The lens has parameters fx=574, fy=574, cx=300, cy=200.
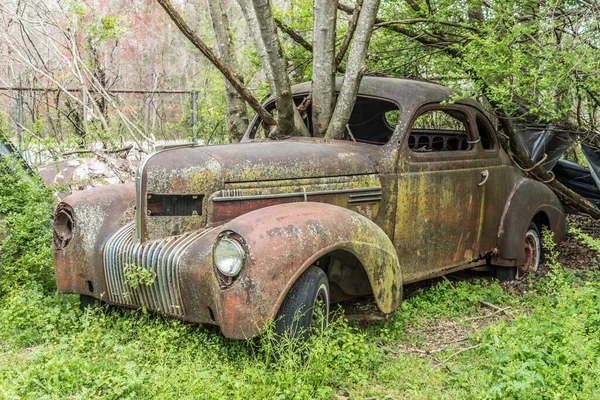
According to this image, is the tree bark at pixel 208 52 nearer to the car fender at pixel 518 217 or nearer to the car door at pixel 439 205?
the car door at pixel 439 205

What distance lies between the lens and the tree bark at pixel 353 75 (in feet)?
15.5

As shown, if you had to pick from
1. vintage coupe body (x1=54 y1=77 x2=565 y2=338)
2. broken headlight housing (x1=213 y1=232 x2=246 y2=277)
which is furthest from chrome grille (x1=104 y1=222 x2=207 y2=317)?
broken headlight housing (x1=213 y1=232 x2=246 y2=277)

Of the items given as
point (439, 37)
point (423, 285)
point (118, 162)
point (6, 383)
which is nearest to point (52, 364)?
point (6, 383)

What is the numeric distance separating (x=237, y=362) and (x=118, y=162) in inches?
172

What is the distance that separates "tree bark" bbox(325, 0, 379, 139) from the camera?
186 inches

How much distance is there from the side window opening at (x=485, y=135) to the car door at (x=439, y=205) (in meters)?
0.18

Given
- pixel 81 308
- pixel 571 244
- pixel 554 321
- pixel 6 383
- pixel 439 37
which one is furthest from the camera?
pixel 571 244

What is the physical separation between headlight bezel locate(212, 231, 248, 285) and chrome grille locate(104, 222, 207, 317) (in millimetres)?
393

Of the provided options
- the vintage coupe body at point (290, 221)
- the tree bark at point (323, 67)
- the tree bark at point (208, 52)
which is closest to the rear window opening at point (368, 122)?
the vintage coupe body at point (290, 221)

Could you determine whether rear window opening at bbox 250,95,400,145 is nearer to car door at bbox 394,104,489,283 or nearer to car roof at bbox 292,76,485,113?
car roof at bbox 292,76,485,113

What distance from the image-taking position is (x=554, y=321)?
3699 mm

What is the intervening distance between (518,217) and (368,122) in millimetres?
1741

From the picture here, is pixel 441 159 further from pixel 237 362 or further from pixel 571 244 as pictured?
pixel 571 244

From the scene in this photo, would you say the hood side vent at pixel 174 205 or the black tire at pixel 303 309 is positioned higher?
the hood side vent at pixel 174 205
